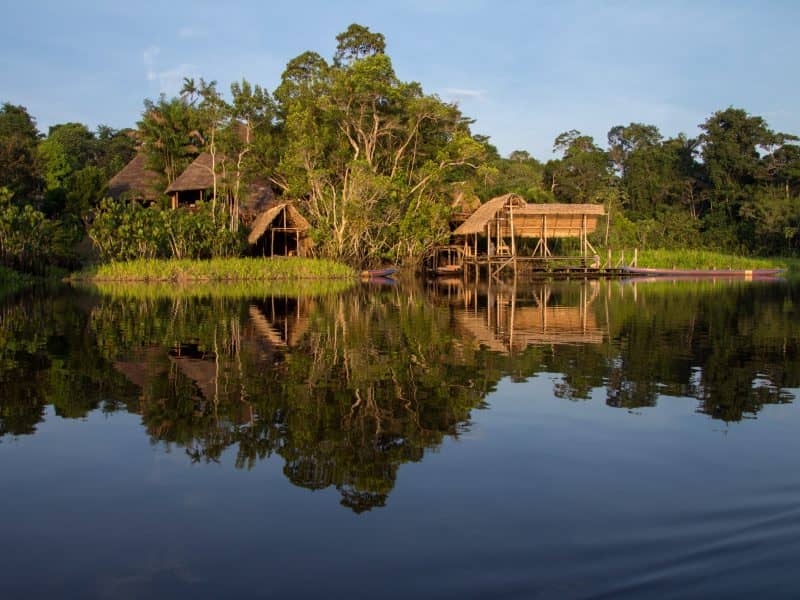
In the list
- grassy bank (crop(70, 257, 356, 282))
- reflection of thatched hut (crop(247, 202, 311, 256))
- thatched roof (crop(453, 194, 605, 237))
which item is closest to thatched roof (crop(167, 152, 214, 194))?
reflection of thatched hut (crop(247, 202, 311, 256))

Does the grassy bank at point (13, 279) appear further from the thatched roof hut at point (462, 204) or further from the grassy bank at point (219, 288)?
the thatched roof hut at point (462, 204)

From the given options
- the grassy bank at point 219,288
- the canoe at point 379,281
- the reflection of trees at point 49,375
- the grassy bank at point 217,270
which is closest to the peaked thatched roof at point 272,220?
the grassy bank at point 217,270

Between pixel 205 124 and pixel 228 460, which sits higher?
pixel 205 124

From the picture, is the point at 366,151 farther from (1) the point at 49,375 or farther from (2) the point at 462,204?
(1) the point at 49,375

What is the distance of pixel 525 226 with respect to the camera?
36.0 m

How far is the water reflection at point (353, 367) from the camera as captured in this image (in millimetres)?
6629

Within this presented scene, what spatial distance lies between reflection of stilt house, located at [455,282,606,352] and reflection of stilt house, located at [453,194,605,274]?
11096 millimetres

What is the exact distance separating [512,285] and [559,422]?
862 inches

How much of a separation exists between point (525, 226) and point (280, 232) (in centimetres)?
1201

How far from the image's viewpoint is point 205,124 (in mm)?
30938

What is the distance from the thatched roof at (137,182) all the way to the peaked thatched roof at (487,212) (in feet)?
52.2

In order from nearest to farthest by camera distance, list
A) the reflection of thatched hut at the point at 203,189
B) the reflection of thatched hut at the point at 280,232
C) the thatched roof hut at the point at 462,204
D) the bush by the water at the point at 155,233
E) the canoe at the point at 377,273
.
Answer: the bush by the water at the point at 155,233
the canoe at the point at 377,273
the reflection of thatched hut at the point at 280,232
the reflection of thatched hut at the point at 203,189
the thatched roof hut at the point at 462,204

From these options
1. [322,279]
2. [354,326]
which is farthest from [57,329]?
[322,279]

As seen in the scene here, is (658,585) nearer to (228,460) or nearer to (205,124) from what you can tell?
(228,460)
